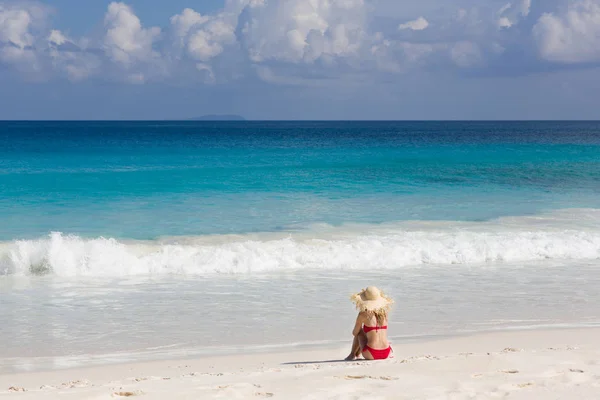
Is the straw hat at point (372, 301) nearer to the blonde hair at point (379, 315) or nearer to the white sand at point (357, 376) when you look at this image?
the blonde hair at point (379, 315)

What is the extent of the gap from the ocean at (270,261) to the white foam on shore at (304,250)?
0.04 meters

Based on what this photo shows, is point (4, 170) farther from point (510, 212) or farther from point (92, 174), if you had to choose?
point (510, 212)

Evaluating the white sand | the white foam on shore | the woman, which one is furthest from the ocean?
the woman

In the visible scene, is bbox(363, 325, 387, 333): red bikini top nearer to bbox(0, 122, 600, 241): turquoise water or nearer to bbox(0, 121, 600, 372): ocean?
bbox(0, 121, 600, 372): ocean

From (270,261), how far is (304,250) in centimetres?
113

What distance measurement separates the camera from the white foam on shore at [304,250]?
13719 millimetres

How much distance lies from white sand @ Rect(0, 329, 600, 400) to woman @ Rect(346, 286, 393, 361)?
20cm

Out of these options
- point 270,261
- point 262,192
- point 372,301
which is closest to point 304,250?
point 270,261

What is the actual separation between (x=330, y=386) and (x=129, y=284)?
7165 millimetres

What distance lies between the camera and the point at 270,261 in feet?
46.6

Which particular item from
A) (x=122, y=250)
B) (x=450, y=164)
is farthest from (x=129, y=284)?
(x=450, y=164)

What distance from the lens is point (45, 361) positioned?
800 centimetres

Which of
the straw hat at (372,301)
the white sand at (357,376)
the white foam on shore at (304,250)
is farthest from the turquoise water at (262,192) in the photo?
the straw hat at (372,301)

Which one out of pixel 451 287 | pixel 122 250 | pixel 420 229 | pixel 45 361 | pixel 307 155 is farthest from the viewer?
pixel 307 155
